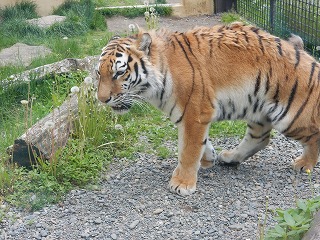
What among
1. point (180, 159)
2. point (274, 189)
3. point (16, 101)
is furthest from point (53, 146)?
point (16, 101)

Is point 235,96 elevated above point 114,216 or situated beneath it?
elevated above

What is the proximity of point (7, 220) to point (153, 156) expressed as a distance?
143cm

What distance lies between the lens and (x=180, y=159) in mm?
4383

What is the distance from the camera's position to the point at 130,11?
34.2ft

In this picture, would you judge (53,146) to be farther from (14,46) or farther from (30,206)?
(14,46)

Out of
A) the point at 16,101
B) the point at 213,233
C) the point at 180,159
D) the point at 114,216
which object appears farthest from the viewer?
the point at 16,101

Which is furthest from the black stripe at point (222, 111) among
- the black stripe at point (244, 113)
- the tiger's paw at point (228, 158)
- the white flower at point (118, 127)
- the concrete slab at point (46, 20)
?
the concrete slab at point (46, 20)

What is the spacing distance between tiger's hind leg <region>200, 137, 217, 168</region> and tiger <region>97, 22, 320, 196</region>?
0.29 metres

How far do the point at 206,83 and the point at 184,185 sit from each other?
755 mm

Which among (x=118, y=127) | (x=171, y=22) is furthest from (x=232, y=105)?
(x=171, y=22)

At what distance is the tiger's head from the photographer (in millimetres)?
4191

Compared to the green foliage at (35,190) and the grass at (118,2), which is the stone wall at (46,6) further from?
the green foliage at (35,190)

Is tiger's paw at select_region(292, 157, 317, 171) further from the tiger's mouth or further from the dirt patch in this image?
the dirt patch

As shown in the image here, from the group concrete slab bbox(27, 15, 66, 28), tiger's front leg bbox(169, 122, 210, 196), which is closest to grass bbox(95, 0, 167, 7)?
concrete slab bbox(27, 15, 66, 28)
